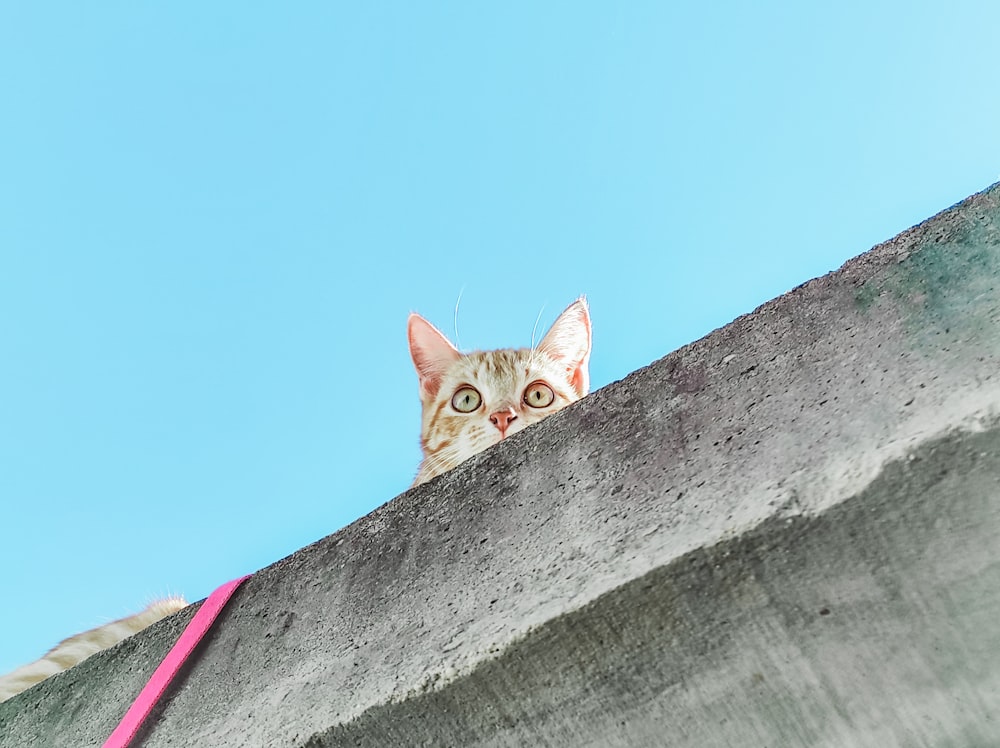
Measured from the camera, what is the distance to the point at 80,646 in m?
2.16

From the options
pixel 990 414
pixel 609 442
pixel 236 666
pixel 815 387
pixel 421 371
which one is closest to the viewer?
pixel 990 414

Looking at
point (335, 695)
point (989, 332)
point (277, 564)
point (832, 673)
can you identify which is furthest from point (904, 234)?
point (277, 564)

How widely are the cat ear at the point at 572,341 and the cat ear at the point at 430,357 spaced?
362mm

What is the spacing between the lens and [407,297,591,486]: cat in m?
2.56

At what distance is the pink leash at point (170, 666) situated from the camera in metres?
0.96

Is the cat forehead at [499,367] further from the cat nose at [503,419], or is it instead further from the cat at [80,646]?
the cat at [80,646]

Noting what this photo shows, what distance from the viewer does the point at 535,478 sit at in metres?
0.88

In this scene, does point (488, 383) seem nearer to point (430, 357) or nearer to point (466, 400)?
point (466, 400)

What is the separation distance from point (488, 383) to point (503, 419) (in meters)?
0.31

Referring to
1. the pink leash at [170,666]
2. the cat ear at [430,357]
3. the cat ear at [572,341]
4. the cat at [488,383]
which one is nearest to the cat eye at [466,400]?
the cat at [488,383]

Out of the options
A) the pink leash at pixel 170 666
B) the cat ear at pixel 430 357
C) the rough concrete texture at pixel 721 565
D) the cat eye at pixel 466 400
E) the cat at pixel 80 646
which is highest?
the cat ear at pixel 430 357

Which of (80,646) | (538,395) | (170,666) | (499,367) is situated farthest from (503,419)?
(170,666)

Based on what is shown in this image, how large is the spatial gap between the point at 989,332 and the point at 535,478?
1.51ft

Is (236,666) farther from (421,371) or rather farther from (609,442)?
(421,371)
